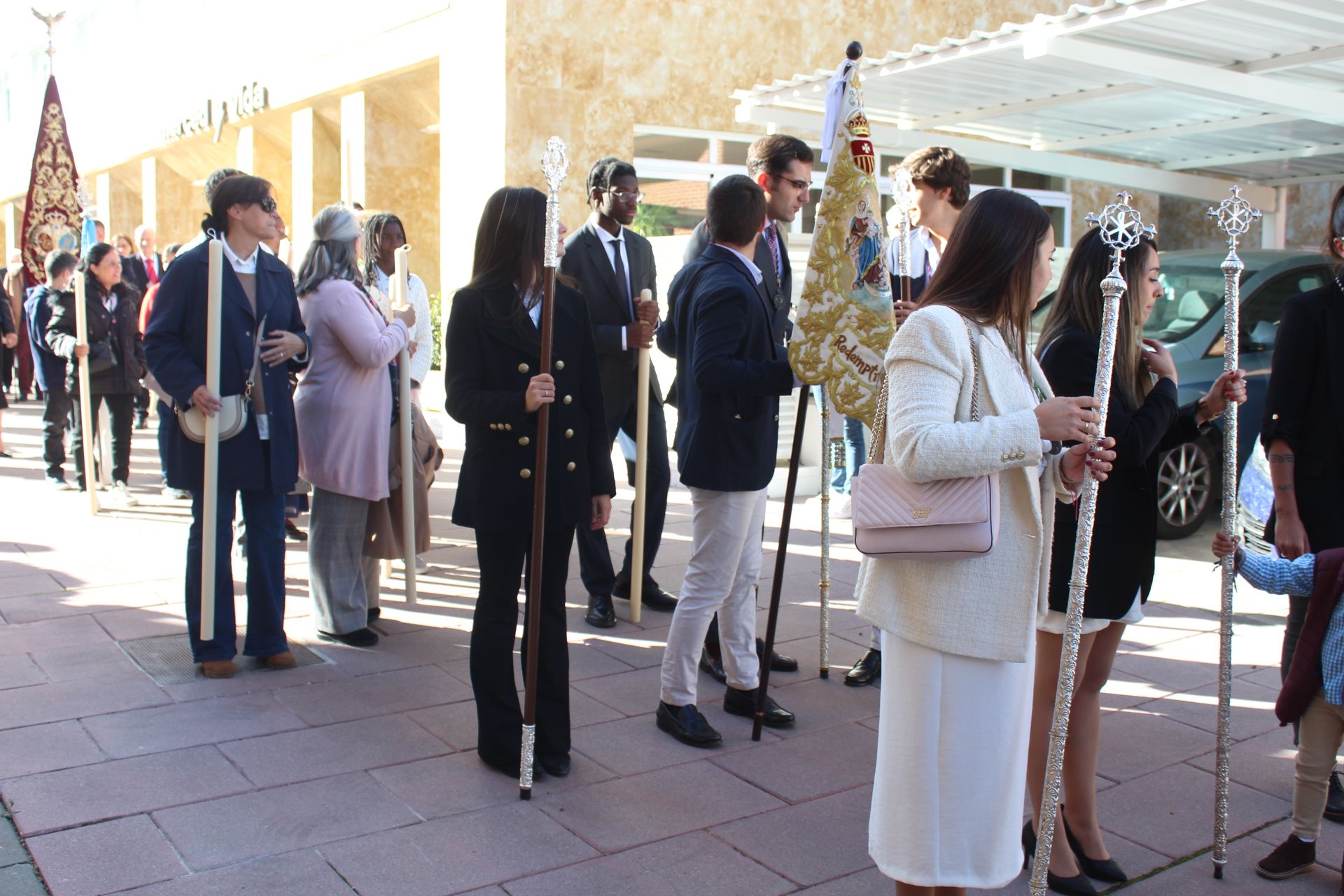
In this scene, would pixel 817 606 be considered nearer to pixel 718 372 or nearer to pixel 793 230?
pixel 718 372

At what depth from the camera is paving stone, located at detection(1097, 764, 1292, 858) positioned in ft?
12.3

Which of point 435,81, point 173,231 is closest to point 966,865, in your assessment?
point 435,81

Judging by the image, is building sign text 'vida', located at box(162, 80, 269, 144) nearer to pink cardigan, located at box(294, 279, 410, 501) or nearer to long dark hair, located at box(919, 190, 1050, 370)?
pink cardigan, located at box(294, 279, 410, 501)

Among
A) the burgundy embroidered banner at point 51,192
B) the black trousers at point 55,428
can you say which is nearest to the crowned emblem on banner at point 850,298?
the burgundy embroidered banner at point 51,192

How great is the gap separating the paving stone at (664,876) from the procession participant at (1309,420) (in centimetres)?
178

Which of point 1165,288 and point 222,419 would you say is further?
point 1165,288

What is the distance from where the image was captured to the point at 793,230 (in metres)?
15.4

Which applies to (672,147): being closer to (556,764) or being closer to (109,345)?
(109,345)

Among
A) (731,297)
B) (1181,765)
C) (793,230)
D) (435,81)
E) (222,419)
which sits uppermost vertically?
(435,81)

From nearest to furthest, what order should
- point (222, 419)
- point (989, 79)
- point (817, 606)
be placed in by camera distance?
point (222, 419) → point (817, 606) → point (989, 79)

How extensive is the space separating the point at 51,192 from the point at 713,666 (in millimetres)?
6255

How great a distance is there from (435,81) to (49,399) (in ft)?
24.0

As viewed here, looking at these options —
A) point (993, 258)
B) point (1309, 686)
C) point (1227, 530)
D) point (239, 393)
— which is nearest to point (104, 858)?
point (239, 393)

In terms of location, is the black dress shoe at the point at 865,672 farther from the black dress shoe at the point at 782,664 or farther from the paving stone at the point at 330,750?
the paving stone at the point at 330,750
